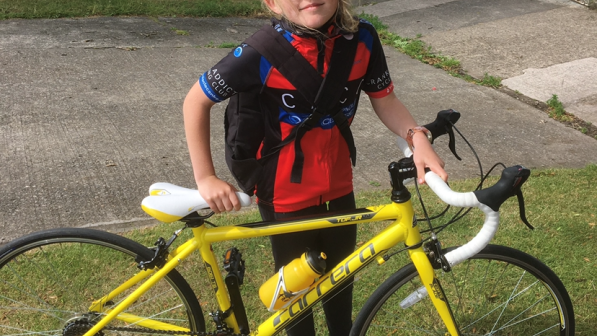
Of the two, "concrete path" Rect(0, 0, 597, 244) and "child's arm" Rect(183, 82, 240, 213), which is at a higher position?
"child's arm" Rect(183, 82, 240, 213)

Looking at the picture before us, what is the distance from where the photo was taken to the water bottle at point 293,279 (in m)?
2.02

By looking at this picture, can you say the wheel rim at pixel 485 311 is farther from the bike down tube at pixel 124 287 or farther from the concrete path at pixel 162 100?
the concrete path at pixel 162 100

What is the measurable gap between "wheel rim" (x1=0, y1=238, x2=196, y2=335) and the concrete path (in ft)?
1.50

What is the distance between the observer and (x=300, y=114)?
196 cm

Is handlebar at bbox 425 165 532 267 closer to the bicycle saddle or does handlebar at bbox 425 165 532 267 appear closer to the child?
the child

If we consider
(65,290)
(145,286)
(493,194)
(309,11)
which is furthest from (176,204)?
(65,290)

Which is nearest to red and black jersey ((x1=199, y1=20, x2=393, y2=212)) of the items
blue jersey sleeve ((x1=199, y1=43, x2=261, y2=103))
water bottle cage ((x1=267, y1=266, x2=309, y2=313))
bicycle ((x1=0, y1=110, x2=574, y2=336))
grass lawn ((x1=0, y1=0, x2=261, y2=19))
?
blue jersey sleeve ((x1=199, y1=43, x2=261, y2=103))

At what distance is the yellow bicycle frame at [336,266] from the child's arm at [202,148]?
144mm

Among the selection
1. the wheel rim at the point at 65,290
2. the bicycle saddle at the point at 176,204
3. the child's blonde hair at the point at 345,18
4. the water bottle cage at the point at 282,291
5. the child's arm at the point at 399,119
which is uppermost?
the child's blonde hair at the point at 345,18

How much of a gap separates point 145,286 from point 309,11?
3.73 feet

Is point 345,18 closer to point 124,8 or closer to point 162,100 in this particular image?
point 162,100

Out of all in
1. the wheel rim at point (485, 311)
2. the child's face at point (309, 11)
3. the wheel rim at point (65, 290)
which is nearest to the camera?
the child's face at point (309, 11)

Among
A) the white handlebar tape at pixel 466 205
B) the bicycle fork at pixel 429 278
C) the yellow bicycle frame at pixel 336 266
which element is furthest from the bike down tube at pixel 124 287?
the white handlebar tape at pixel 466 205

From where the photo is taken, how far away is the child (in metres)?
1.86
